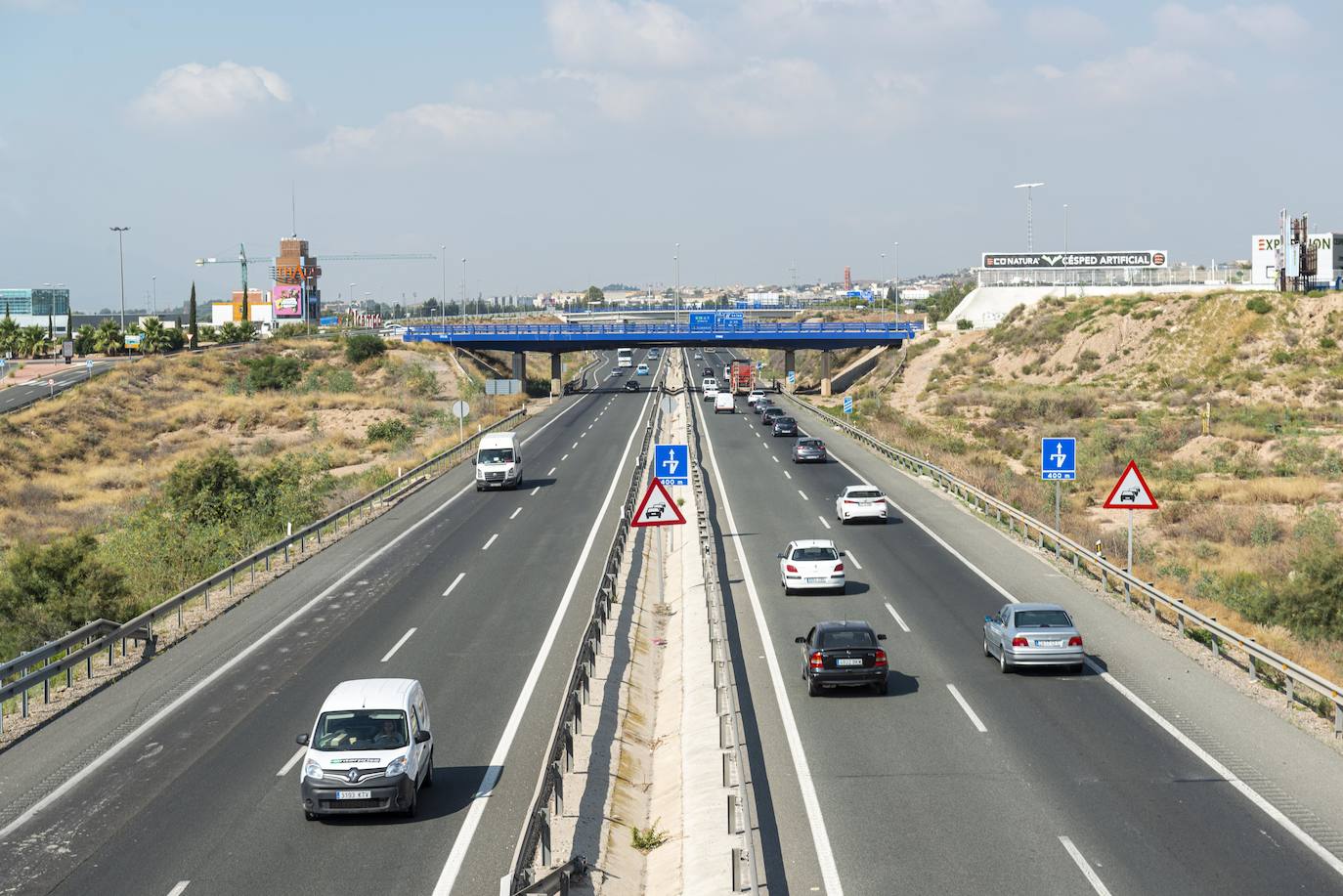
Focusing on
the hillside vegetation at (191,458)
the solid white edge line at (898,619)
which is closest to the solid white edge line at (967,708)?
the solid white edge line at (898,619)

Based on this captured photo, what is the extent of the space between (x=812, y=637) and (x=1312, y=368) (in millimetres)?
77382

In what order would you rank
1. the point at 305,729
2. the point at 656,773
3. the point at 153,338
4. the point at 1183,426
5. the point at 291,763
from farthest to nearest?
1. the point at 153,338
2. the point at 1183,426
3. the point at 305,729
4. the point at 656,773
5. the point at 291,763

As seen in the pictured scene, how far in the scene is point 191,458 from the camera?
61.9 m

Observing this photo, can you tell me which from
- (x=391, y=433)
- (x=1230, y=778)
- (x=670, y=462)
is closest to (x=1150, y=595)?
(x=1230, y=778)

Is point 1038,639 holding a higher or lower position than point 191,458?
lower

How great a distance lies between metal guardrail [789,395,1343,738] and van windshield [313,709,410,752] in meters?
13.2

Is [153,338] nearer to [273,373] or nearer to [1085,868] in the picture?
[273,373]

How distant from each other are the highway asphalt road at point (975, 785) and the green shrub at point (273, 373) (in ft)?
284

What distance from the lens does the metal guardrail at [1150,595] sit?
2044cm

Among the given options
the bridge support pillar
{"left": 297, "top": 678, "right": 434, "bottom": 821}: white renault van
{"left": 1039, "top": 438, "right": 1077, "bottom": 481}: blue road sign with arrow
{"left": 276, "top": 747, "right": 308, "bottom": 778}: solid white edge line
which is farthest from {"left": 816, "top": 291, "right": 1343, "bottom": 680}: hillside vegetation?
the bridge support pillar

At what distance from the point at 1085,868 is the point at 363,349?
109 metres

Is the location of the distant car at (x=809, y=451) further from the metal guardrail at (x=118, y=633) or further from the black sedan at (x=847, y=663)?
the black sedan at (x=847, y=663)

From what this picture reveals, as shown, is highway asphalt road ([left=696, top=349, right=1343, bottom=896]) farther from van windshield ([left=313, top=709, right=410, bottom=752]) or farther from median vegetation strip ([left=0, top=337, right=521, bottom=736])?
median vegetation strip ([left=0, top=337, right=521, bottom=736])

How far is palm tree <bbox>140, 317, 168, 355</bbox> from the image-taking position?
12525cm
